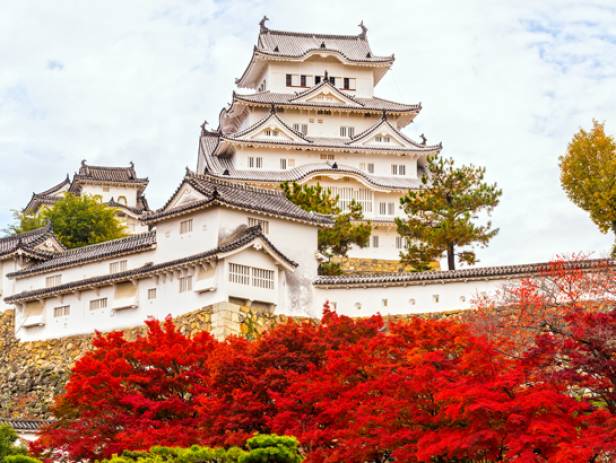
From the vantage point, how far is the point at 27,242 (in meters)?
48.6

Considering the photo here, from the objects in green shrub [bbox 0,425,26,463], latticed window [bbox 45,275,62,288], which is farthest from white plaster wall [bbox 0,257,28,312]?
green shrub [bbox 0,425,26,463]

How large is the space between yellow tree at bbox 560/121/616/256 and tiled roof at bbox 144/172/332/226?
13323 millimetres

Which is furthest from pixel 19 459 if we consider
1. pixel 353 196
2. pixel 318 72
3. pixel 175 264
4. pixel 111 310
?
pixel 318 72

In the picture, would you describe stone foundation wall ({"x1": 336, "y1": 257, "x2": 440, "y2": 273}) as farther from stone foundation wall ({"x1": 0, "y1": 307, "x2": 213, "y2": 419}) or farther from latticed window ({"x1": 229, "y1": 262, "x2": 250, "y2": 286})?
stone foundation wall ({"x1": 0, "y1": 307, "x2": 213, "y2": 419})

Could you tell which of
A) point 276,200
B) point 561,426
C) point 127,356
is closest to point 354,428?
point 561,426

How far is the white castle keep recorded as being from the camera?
38.9 metres

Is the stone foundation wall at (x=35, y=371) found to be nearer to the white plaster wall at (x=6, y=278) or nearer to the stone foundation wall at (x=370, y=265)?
the white plaster wall at (x=6, y=278)

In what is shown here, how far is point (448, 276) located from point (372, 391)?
14299 millimetres

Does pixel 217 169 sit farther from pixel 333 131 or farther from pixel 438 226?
pixel 438 226

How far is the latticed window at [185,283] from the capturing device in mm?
38969

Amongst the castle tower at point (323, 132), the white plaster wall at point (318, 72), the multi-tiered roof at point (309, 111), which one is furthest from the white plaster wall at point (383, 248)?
the white plaster wall at point (318, 72)

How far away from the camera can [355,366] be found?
26.4 meters

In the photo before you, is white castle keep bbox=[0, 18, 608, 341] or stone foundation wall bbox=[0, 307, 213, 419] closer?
white castle keep bbox=[0, 18, 608, 341]

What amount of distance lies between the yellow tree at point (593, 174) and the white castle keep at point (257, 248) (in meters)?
10.8
